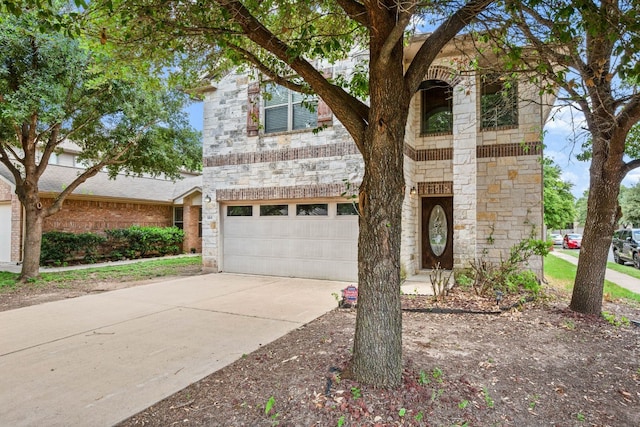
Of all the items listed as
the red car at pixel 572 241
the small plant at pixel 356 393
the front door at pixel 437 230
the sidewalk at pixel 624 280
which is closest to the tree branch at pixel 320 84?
the small plant at pixel 356 393

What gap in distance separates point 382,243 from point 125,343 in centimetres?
376

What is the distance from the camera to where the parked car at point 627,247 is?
1437 cm

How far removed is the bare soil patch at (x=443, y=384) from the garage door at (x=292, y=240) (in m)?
4.17

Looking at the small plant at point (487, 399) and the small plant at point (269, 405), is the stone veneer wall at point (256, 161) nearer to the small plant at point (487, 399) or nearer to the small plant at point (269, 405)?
the small plant at point (487, 399)

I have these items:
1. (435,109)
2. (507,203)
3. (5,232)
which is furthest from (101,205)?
(507,203)

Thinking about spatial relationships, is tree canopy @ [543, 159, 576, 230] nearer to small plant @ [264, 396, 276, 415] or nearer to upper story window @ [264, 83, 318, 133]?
upper story window @ [264, 83, 318, 133]

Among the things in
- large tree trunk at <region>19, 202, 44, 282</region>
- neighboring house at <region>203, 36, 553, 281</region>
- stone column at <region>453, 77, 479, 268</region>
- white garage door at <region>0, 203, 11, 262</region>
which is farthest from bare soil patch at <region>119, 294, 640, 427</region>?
white garage door at <region>0, 203, 11, 262</region>

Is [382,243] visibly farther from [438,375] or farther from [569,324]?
[569,324]

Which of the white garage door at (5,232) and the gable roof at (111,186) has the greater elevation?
the gable roof at (111,186)

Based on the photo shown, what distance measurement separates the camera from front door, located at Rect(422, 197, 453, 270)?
10.5 meters

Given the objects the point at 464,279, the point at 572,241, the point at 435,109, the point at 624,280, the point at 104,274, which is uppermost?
the point at 435,109

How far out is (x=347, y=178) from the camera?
9.05 meters

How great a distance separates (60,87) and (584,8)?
9739 millimetres

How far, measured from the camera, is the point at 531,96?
9.48m
